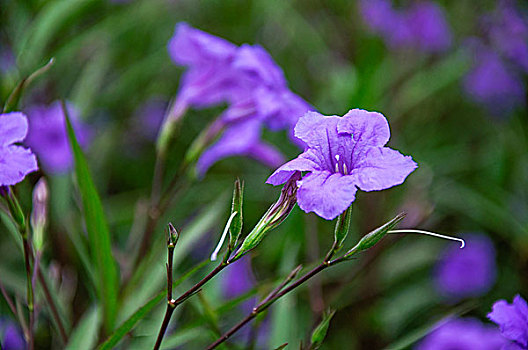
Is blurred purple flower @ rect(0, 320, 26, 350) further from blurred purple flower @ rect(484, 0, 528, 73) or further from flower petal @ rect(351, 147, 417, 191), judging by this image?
blurred purple flower @ rect(484, 0, 528, 73)

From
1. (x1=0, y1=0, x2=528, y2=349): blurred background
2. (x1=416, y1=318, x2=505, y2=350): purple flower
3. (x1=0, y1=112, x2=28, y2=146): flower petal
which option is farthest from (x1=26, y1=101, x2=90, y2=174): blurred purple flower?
(x1=416, y1=318, x2=505, y2=350): purple flower

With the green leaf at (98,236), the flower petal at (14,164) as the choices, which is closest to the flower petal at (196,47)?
the green leaf at (98,236)

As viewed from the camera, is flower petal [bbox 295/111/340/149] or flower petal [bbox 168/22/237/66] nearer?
flower petal [bbox 295/111/340/149]

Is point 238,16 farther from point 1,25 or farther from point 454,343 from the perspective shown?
point 454,343

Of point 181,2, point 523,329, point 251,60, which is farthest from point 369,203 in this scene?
point 181,2

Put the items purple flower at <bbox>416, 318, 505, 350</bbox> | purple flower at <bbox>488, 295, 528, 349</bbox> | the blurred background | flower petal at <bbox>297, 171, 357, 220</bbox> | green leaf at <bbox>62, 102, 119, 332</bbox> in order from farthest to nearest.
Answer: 1. purple flower at <bbox>416, 318, 505, 350</bbox>
2. the blurred background
3. green leaf at <bbox>62, 102, 119, 332</bbox>
4. purple flower at <bbox>488, 295, 528, 349</bbox>
5. flower petal at <bbox>297, 171, 357, 220</bbox>

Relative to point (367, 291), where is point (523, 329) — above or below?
above

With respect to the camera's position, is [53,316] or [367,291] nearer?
[53,316]

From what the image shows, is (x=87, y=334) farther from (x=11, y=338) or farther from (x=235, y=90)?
(x=235, y=90)
